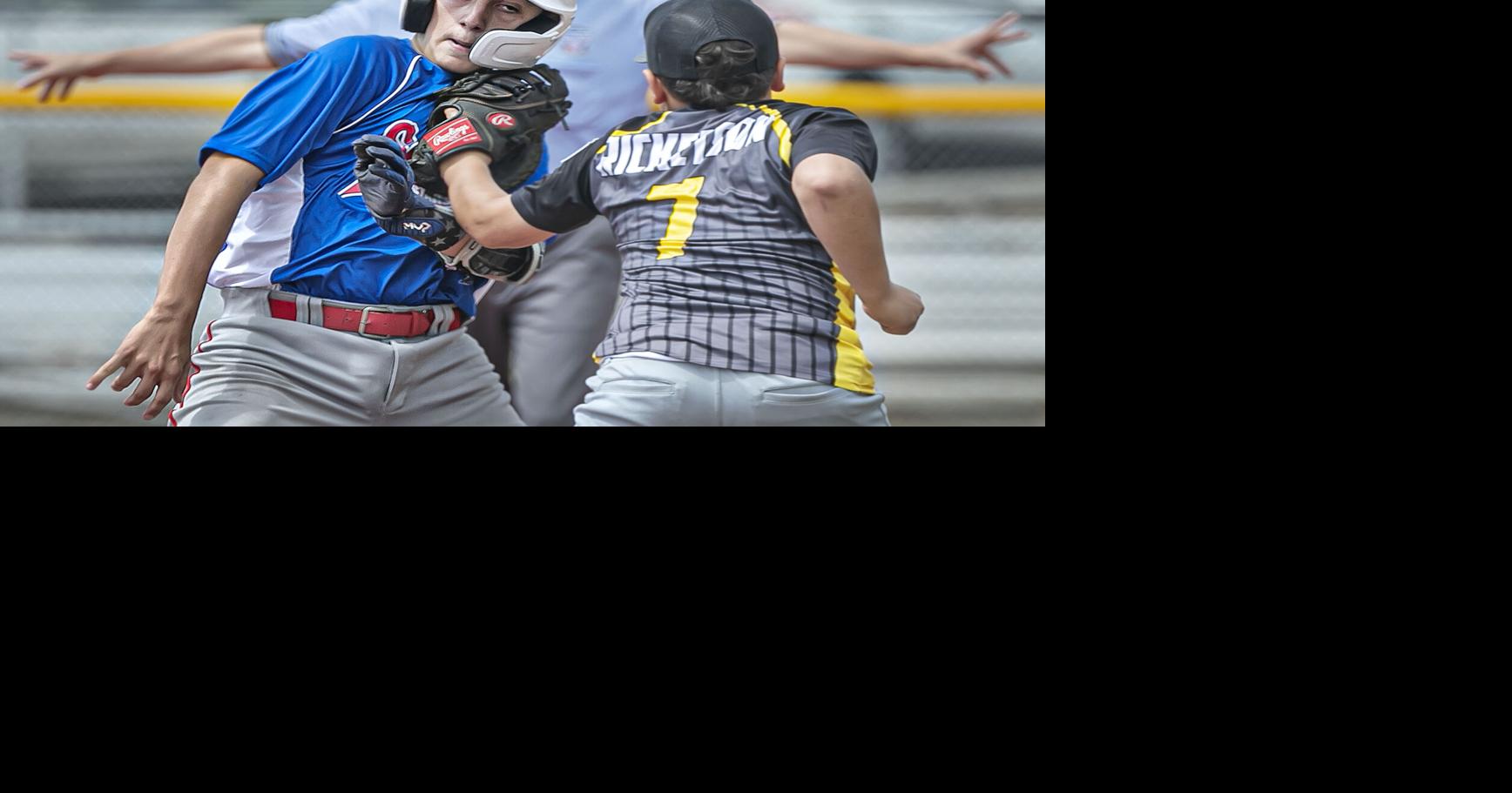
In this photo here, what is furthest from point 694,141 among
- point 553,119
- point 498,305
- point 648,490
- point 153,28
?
point 153,28

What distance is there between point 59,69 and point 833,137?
4.76ft

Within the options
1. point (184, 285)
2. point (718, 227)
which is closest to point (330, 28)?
point (184, 285)

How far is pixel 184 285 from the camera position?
2.31m

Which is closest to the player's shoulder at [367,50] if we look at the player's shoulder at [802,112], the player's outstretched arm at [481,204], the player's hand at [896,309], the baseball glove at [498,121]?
the baseball glove at [498,121]

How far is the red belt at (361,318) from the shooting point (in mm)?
2324

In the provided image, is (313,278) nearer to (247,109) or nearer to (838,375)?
(247,109)

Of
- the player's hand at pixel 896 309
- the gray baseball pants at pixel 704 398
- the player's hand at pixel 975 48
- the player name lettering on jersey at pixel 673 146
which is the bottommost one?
the gray baseball pants at pixel 704 398

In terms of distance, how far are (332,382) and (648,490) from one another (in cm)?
64

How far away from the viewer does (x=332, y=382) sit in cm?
236

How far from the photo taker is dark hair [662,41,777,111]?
2346mm

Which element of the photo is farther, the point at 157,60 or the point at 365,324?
the point at 157,60

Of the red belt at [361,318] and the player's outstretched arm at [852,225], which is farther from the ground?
the player's outstretched arm at [852,225]

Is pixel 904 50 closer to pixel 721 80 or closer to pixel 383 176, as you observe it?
pixel 721 80

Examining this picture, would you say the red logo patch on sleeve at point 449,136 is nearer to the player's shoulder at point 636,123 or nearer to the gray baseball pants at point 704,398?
the player's shoulder at point 636,123
